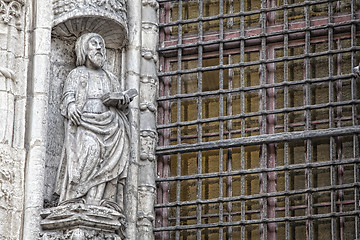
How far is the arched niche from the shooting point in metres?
13.4

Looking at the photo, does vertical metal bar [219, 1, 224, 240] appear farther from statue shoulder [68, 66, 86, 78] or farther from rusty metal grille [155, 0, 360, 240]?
statue shoulder [68, 66, 86, 78]

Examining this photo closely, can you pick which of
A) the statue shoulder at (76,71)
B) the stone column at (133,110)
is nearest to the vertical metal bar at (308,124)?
the stone column at (133,110)

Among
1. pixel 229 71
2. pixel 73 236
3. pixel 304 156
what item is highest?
pixel 229 71

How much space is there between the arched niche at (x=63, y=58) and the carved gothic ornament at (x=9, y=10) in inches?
15.8

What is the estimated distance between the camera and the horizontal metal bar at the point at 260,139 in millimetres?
13156

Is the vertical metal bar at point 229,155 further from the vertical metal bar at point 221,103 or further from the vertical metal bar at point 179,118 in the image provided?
A: the vertical metal bar at point 179,118

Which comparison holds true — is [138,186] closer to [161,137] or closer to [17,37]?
[161,137]

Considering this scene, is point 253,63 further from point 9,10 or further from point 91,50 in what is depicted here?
point 9,10

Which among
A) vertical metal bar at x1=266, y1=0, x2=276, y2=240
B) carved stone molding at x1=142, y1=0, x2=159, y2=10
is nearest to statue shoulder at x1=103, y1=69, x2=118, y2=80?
carved stone molding at x1=142, y1=0, x2=159, y2=10

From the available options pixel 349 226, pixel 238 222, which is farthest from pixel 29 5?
pixel 349 226

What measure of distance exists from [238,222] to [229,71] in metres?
1.67

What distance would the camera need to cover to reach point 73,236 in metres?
12.7

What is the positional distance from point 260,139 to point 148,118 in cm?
123

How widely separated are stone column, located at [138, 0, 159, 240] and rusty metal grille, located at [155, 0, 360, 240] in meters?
0.11
